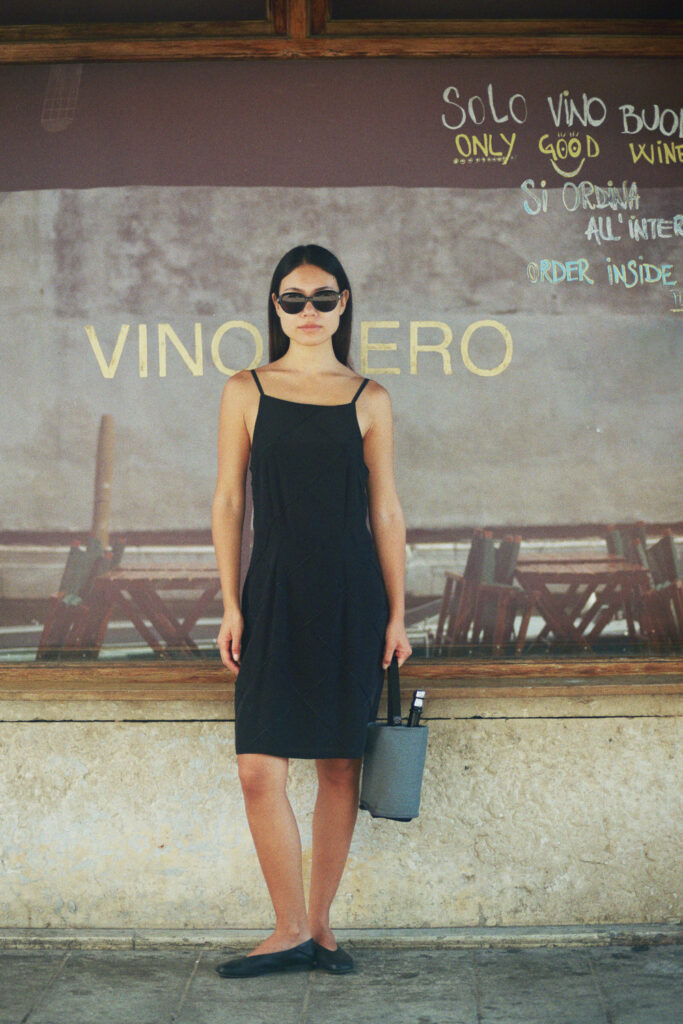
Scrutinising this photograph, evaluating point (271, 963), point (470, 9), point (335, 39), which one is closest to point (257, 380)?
point (335, 39)

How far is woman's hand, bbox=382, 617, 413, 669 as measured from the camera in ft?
12.2

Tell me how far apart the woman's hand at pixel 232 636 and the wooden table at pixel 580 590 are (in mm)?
1019

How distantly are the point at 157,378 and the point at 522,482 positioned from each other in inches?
51.0

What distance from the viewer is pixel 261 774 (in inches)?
143

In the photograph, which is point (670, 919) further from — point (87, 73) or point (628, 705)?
point (87, 73)

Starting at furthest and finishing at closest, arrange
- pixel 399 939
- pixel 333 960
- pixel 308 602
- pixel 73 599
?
1. pixel 73 599
2. pixel 399 939
3. pixel 333 960
4. pixel 308 602

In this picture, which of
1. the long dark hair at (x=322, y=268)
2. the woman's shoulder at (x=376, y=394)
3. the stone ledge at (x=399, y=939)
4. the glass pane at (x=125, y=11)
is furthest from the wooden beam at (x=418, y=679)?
the glass pane at (x=125, y=11)

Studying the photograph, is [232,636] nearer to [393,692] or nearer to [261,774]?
[261,774]

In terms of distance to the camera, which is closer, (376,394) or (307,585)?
(307,585)

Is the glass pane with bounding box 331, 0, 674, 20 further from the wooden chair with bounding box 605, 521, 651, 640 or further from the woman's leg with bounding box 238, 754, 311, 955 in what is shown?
the woman's leg with bounding box 238, 754, 311, 955

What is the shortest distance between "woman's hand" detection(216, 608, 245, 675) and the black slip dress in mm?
28

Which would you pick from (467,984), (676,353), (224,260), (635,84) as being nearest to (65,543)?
(224,260)

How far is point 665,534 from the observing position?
413cm

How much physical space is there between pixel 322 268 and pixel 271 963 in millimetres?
2115
